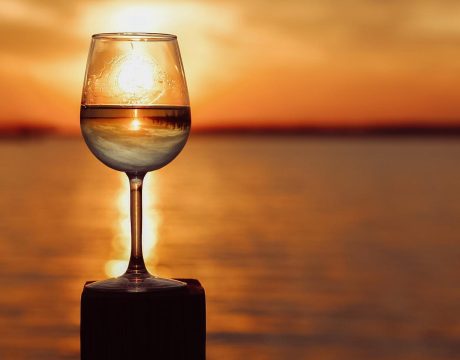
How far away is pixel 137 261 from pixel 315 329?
13155 millimetres

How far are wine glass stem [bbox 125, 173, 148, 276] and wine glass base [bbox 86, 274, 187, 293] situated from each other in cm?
2

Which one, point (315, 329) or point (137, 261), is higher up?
point (137, 261)

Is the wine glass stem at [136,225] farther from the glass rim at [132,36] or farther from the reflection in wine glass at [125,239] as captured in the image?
the reflection in wine glass at [125,239]

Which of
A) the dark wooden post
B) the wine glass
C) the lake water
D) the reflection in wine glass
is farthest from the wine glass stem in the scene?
the reflection in wine glass

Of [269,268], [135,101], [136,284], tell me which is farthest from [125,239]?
[135,101]

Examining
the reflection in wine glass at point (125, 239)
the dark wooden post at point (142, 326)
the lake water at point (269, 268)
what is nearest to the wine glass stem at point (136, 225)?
the dark wooden post at point (142, 326)

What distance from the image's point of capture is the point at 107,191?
183 ft

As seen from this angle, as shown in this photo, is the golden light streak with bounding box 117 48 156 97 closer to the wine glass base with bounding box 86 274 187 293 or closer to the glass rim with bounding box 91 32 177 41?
the glass rim with bounding box 91 32 177 41

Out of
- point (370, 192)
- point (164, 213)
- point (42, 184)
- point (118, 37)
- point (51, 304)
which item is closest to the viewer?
point (118, 37)

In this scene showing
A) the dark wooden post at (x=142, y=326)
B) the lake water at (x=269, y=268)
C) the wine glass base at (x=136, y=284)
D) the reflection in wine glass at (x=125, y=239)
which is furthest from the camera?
the reflection in wine glass at (x=125, y=239)

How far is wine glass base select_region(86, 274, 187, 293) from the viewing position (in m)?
2.49

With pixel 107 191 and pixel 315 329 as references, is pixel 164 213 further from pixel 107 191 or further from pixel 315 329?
pixel 315 329

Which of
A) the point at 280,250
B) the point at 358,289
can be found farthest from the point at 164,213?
the point at 358,289

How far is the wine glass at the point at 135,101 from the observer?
2.45m
